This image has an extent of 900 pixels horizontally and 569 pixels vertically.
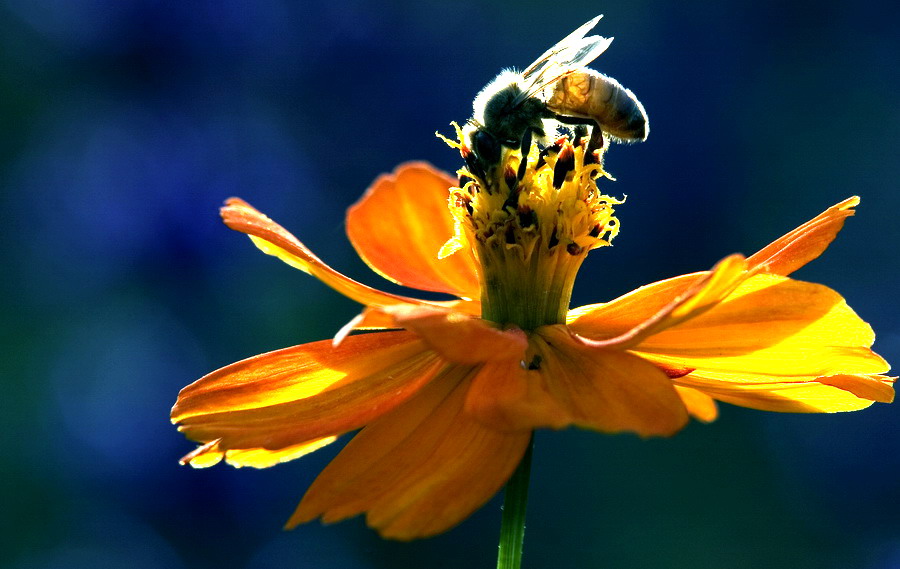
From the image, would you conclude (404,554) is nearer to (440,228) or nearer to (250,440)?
(440,228)

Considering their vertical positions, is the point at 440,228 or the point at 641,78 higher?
the point at 641,78

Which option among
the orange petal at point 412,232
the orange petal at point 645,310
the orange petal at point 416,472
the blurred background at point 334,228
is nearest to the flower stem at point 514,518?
the orange petal at point 416,472

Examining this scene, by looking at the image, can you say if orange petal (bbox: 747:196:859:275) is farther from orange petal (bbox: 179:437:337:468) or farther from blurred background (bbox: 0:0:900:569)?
blurred background (bbox: 0:0:900:569)

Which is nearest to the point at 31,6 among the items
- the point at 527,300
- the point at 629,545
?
the point at 629,545

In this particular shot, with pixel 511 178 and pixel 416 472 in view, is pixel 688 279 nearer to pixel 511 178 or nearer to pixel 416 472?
pixel 511 178

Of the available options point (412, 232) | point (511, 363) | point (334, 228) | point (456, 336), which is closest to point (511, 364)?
point (511, 363)

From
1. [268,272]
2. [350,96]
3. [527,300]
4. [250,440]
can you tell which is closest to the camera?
[250,440]

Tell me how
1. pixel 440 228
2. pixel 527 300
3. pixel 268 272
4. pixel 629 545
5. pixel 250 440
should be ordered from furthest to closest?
pixel 268 272 → pixel 629 545 → pixel 440 228 → pixel 527 300 → pixel 250 440

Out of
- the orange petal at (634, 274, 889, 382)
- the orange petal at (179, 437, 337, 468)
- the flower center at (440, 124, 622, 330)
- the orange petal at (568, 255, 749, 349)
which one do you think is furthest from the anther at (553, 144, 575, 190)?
the orange petal at (179, 437, 337, 468)
